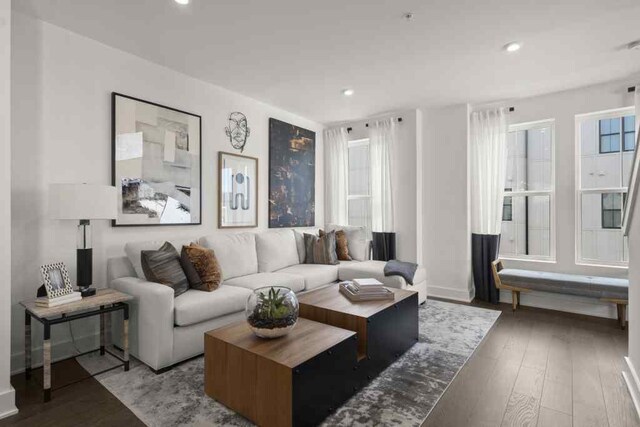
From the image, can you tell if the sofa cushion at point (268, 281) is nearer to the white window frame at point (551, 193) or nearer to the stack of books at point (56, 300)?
the stack of books at point (56, 300)

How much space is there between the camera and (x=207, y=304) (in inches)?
98.6

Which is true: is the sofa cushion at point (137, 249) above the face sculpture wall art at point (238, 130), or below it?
below

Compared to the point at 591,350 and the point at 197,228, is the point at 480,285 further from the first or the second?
the point at 197,228

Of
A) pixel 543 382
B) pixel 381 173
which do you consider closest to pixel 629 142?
pixel 381 173

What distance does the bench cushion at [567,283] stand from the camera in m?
3.29

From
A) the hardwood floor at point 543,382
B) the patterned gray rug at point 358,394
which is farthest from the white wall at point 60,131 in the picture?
the hardwood floor at point 543,382

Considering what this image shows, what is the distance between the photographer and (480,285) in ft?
14.0

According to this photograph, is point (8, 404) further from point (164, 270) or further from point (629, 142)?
point (629, 142)

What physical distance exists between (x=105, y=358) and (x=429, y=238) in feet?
13.1

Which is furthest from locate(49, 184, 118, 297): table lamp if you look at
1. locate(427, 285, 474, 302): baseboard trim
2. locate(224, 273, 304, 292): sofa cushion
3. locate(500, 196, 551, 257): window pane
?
locate(500, 196, 551, 257): window pane

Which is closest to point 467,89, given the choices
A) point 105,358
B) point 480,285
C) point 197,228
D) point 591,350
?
point 480,285

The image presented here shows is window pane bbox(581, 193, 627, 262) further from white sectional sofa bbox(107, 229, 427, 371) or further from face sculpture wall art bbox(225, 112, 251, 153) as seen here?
face sculpture wall art bbox(225, 112, 251, 153)

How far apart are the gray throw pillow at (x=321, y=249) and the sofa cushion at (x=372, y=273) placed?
19cm

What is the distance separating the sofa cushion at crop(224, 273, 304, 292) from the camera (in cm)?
309
